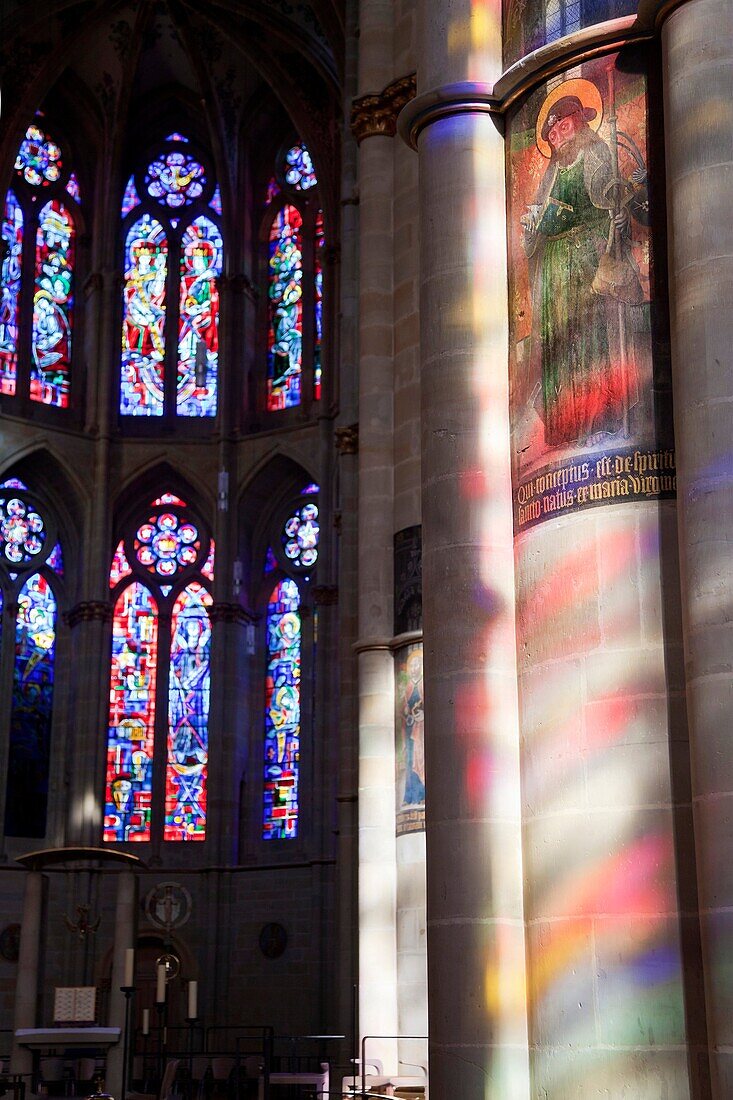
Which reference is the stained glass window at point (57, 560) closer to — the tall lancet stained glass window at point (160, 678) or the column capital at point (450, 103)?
the tall lancet stained glass window at point (160, 678)

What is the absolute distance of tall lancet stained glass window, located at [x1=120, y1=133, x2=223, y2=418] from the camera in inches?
1104

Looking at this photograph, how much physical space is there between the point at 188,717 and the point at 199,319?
711cm

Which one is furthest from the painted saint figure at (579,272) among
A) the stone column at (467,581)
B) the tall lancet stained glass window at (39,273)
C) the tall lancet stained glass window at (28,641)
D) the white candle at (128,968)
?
the tall lancet stained glass window at (39,273)

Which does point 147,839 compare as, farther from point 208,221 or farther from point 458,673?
point 458,673

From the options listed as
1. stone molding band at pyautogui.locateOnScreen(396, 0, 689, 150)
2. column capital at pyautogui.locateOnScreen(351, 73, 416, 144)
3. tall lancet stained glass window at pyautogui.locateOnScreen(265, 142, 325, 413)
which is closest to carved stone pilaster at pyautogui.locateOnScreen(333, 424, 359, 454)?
column capital at pyautogui.locateOnScreen(351, 73, 416, 144)

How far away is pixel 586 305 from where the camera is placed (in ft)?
28.2

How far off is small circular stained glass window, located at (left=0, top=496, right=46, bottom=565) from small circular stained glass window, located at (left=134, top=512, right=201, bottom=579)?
5.48 ft

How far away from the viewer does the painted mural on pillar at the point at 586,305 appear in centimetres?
830

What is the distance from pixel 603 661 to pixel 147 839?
61.3ft

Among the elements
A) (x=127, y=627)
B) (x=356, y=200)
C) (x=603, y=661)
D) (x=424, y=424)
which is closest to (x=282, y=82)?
(x=356, y=200)

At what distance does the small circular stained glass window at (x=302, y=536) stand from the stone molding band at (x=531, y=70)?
17.2 metres

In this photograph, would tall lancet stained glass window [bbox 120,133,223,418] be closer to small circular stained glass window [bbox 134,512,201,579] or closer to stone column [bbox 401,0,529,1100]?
small circular stained glass window [bbox 134,512,201,579]

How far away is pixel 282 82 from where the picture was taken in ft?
89.1

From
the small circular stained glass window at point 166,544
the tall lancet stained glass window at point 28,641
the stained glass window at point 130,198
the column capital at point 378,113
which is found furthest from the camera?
the stained glass window at point 130,198
